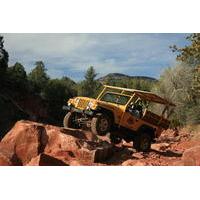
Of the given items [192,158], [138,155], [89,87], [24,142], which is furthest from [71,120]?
[89,87]

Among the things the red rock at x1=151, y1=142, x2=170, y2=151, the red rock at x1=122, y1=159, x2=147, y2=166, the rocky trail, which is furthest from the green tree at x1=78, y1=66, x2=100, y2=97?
the red rock at x1=122, y1=159, x2=147, y2=166

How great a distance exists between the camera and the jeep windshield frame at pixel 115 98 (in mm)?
15688

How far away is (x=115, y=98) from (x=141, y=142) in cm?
150

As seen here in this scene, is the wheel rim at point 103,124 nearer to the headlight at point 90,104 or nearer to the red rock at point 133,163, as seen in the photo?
the headlight at point 90,104

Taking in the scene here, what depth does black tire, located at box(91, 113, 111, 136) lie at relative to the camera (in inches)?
567

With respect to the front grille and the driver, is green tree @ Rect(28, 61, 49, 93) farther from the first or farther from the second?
the front grille

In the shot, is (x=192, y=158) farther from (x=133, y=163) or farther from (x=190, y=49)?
(x=190, y=49)

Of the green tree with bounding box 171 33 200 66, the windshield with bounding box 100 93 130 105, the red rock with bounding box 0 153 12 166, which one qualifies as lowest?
the red rock with bounding box 0 153 12 166

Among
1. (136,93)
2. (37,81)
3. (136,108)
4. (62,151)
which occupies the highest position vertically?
(37,81)

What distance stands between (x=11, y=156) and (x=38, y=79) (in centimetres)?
2065

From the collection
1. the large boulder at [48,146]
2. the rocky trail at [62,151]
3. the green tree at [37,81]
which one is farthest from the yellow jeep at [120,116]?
the green tree at [37,81]

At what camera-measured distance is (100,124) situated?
14539mm

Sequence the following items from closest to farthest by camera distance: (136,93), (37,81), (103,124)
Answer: (103,124) < (136,93) < (37,81)

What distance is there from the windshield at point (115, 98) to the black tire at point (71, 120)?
1.08 metres
